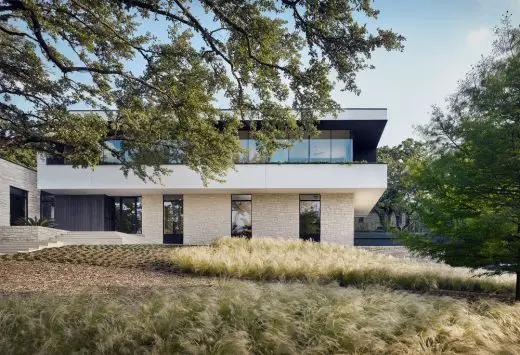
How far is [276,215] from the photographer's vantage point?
20906 millimetres

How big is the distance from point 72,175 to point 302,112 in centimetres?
1536

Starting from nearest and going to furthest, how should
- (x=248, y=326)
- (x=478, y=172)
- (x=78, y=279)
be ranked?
(x=248, y=326)
(x=478, y=172)
(x=78, y=279)

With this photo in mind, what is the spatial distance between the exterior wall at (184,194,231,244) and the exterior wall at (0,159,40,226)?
8.83 metres

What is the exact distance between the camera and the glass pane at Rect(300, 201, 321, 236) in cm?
2072

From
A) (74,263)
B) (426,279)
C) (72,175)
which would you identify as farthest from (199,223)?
(426,279)

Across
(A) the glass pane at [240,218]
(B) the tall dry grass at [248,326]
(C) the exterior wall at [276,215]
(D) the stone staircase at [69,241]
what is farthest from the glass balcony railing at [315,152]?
(B) the tall dry grass at [248,326]

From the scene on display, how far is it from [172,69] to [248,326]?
719 centimetres

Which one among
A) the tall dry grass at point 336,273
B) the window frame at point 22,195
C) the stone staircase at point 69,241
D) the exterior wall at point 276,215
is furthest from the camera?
the exterior wall at point 276,215

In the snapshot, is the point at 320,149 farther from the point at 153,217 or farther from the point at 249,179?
the point at 153,217

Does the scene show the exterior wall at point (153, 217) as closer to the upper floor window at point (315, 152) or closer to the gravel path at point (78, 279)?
the upper floor window at point (315, 152)

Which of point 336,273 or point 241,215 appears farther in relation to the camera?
point 241,215

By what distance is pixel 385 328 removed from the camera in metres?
4.57

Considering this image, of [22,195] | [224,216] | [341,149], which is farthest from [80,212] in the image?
[341,149]

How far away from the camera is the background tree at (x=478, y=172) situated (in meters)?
6.83
